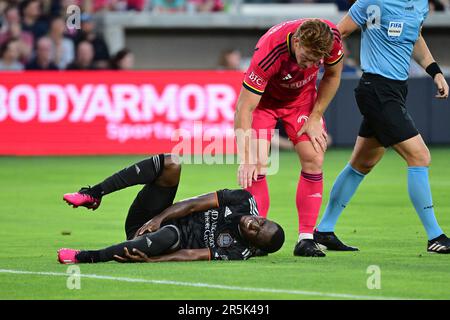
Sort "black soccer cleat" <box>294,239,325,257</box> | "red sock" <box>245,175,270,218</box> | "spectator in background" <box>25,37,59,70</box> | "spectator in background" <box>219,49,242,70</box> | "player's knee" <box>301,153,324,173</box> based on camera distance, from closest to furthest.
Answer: "black soccer cleat" <box>294,239,325,257</box>
"player's knee" <box>301,153,324,173</box>
"red sock" <box>245,175,270,218</box>
"spectator in background" <box>25,37,59,70</box>
"spectator in background" <box>219,49,242,70</box>

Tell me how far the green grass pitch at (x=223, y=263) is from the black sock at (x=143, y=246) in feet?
0.28

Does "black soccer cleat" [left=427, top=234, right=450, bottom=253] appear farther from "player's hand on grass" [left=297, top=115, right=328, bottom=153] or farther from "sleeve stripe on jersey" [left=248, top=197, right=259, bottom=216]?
"sleeve stripe on jersey" [left=248, top=197, right=259, bottom=216]

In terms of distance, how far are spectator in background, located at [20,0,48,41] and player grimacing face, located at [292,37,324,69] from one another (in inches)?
560

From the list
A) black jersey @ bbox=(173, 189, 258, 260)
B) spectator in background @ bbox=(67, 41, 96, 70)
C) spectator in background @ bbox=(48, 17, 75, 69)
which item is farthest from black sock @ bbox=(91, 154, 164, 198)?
spectator in background @ bbox=(48, 17, 75, 69)

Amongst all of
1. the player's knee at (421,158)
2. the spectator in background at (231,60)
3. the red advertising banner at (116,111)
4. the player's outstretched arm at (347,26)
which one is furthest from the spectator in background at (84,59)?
the player's knee at (421,158)

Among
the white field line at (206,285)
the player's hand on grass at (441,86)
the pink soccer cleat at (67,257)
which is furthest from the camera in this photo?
the player's hand on grass at (441,86)

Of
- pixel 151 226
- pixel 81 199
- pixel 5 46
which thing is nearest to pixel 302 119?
pixel 151 226

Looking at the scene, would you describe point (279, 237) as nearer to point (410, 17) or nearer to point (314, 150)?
point (314, 150)

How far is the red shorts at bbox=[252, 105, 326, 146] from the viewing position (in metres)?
10.0

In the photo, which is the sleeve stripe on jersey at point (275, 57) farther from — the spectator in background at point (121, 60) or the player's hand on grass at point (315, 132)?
the spectator in background at point (121, 60)

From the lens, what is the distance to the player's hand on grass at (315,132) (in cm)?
984

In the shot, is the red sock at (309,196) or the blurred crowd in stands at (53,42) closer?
the red sock at (309,196)

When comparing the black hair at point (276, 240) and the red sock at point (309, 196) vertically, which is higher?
the red sock at point (309, 196)

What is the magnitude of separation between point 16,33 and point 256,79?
44.6 feet
